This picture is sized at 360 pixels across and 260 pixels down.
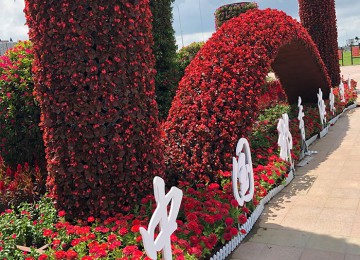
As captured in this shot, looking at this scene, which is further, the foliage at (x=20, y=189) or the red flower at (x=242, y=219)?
the foliage at (x=20, y=189)

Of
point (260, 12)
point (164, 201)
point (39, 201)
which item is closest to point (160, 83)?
point (260, 12)

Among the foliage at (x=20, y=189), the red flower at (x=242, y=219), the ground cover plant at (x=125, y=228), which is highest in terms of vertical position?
the foliage at (x=20, y=189)

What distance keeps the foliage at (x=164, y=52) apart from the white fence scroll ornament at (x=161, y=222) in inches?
224

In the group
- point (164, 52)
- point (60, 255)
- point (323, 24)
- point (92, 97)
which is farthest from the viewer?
point (323, 24)

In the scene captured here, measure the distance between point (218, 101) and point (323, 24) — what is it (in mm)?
9295

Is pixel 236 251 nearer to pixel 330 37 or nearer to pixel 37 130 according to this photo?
pixel 37 130

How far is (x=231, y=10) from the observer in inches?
628

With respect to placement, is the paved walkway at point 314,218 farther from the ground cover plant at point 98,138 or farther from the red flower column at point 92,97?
the red flower column at point 92,97

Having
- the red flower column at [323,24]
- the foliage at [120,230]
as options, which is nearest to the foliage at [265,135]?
the foliage at [120,230]

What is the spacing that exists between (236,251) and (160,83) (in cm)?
545

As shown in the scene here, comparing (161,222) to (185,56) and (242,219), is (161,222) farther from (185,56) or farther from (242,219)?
(185,56)

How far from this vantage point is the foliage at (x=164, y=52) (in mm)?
8727

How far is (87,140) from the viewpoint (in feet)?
12.6

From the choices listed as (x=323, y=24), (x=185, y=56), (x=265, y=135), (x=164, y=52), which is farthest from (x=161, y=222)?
(x=323, y=24)
